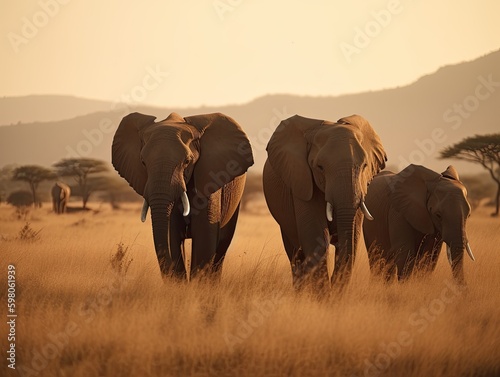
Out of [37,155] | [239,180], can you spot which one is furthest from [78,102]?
[239,180]

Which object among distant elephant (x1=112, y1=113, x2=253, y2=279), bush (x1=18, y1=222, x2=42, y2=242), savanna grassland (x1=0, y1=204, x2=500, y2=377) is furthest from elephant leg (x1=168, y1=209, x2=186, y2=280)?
bush (x1=18, y1=222, x2=42, y2=242)

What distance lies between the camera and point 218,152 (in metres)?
12.9

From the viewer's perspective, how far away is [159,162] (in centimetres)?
1162

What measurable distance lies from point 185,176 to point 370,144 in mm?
2874

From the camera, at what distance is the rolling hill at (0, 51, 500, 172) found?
108m

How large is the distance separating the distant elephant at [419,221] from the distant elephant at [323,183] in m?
1.59

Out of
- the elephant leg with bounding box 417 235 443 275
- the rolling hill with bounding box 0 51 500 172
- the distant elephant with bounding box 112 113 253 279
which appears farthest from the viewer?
the rolling hill with bounding box 0 51 500 172

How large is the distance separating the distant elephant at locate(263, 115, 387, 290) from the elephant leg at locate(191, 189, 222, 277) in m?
1.28

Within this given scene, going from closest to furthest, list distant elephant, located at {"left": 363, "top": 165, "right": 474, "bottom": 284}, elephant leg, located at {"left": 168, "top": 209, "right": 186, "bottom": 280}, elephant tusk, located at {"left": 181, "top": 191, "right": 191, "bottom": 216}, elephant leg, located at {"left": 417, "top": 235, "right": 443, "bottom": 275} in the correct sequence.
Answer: elephant tusk, located at {"left": 181, "top": 191, "right": 191, "bottom": 216} < elephant leg, located at {"left": 168, "top": 209, "right": 186, "bottom": 280} < distant elephant, located at {"left": 363, "top": 165, "right": 474, "bottom": 284} < elephant leg, located at {"left": 417, "top": 235, "right": 443, "bottom": 275}

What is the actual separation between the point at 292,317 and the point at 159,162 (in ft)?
10.5

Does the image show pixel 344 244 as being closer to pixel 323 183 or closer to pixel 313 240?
pixel 313 240

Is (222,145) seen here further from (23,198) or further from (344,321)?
(23,198)

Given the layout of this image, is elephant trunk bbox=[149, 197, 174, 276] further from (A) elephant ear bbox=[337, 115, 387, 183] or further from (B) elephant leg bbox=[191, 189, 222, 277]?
(A) elephant ear bbox=[337, 115, 387, 183]

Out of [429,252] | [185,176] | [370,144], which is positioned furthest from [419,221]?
[185,176]
